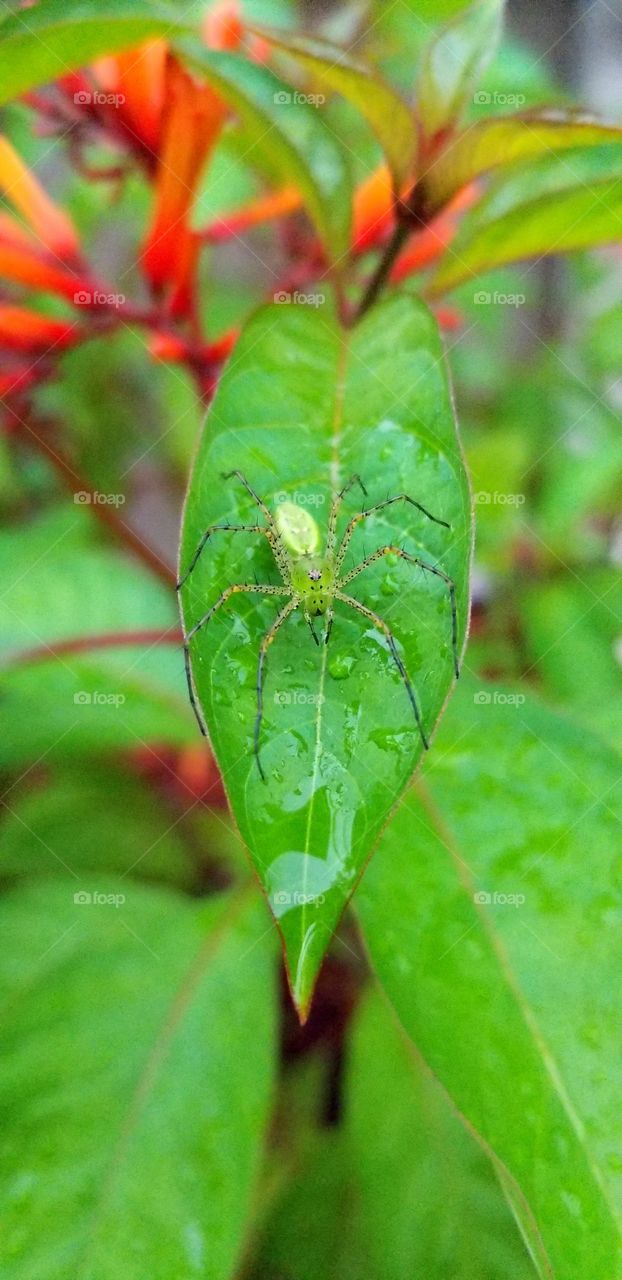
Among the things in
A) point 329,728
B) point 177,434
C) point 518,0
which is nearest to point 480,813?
point 329,728

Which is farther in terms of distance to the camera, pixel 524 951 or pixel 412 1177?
pixel 412 1177

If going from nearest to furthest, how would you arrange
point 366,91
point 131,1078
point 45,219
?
point 366,91
point 131,1078
point 45,219

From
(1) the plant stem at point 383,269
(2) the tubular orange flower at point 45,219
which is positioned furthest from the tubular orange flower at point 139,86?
(1) the plant stem at point 383,269

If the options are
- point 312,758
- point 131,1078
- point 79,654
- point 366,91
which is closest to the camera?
point 312,758

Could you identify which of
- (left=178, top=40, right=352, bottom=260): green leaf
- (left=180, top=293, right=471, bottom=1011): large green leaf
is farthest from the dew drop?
(left=178, top=40, right=352, bottom=260): green leaf

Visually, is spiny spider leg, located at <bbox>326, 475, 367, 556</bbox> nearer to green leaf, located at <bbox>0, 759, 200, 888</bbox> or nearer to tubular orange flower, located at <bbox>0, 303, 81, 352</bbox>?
tubular orange flower, located at <bbox>0, 303, 81, 352</bbox>

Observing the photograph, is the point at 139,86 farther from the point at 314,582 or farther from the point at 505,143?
the point at 314,582

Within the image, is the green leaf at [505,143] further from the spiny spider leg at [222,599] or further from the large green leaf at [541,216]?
the spiny spider leg at [222,599]

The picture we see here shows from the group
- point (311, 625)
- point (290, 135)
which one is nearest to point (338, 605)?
point (311, 625)
